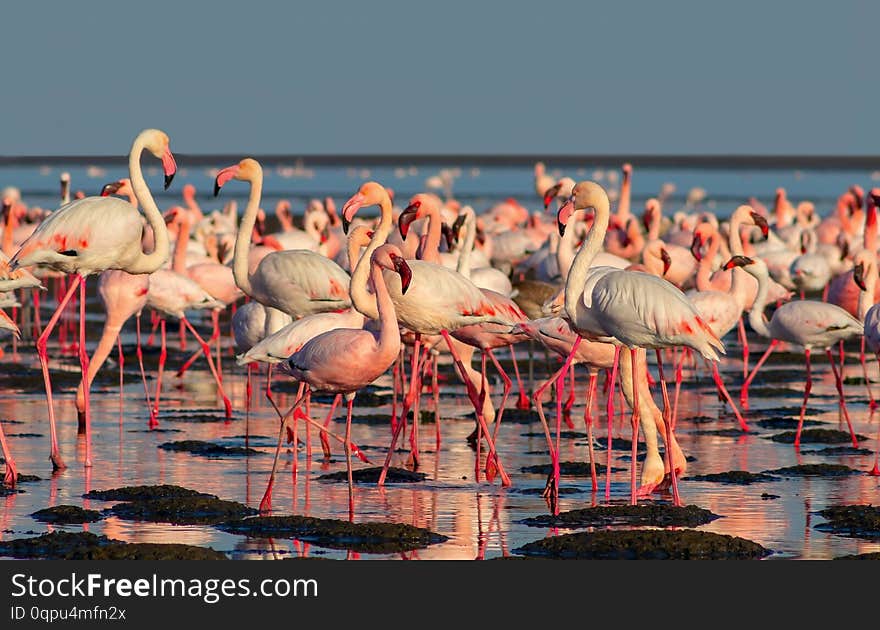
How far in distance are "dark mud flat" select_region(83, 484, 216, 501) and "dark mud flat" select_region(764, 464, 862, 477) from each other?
13.6 ft

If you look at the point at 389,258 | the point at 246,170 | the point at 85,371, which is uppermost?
the point at 246,170

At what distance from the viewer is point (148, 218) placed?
13.4 meters

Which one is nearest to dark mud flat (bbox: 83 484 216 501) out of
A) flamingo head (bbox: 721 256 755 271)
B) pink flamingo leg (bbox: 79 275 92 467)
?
pink flamingo leg (bbox: 79 275 92 467)

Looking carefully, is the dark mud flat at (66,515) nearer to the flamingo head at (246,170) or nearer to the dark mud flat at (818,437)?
the flamingo head at (246,170)

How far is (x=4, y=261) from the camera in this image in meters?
12.7

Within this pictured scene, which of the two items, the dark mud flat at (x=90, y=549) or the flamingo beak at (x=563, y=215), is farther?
the flamingo beak at (x=563, y=215)

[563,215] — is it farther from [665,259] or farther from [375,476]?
[665,259]

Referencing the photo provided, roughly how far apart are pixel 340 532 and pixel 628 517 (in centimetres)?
185

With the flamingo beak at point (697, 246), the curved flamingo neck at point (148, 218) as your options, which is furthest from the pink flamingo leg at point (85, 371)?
the flamingo beak at point (697, 246)

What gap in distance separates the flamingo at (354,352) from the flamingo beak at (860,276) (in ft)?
17.0

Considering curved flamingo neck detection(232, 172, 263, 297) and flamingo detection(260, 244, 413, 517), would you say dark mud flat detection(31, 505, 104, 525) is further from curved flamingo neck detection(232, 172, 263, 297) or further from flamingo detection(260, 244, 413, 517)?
curved flamingo neck detection(232, 172, 263, 297)

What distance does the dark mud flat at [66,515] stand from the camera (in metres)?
10.2

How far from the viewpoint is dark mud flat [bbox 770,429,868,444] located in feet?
45.8

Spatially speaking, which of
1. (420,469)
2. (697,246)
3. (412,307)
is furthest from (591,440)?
(697,246)
